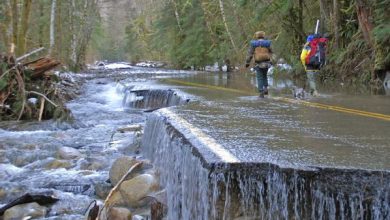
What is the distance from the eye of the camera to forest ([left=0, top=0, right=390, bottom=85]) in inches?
750

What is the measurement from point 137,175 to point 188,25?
1687 inches

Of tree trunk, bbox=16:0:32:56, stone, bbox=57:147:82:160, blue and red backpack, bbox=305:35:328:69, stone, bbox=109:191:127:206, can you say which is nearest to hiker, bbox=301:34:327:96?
blue and red backpack, bbox=305:35:328:69

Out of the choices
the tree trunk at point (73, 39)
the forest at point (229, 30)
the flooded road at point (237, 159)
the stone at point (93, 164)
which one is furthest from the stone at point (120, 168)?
the tree trunk at point (73, 39)

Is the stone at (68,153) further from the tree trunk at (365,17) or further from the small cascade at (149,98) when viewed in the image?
the tree trunk at (365,17)

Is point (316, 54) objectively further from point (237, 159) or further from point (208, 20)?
point (208, 20)

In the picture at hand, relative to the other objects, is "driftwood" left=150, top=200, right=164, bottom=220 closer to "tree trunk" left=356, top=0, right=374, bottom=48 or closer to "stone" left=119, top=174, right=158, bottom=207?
"stone" left=119, top=174, right=158, bottom=207

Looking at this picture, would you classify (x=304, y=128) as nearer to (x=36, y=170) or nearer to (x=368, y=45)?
(x=36, y=170)

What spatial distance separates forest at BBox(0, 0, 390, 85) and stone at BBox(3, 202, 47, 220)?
29.9ft

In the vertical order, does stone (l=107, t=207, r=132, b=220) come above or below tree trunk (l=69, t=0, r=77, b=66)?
below

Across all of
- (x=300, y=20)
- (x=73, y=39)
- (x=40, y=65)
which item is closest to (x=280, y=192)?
(x=40, y=65)

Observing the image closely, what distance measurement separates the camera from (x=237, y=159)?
5.64 m

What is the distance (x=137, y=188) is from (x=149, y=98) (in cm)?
1150

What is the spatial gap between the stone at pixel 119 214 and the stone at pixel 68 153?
162 inches

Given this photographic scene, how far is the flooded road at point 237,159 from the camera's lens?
5.32 metres
